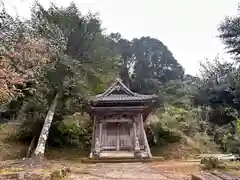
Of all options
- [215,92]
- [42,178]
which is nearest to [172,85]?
[215,92]

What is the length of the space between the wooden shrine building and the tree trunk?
2324 millimetres

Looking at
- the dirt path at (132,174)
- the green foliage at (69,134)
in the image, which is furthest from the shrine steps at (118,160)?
the dirt path at (132,174)

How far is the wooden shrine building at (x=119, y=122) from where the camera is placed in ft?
58.7

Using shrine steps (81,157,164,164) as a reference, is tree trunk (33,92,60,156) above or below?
above

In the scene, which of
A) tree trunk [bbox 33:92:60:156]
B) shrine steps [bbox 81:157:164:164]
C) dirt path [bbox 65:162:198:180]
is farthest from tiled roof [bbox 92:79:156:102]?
dirt path [bbox 65:162:198:180]

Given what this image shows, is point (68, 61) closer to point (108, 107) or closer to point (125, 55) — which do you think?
point (108, 107)

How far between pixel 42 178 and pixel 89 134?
14.6 meters

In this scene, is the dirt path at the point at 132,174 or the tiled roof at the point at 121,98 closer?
the dirt path at the point at 132,174

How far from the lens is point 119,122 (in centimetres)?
1878

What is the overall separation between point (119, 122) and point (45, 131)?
482 cm

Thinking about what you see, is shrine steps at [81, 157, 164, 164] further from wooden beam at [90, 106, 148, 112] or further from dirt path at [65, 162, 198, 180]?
dirt path at [65, 162, 198, 180]

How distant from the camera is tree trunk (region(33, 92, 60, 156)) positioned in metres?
15.8

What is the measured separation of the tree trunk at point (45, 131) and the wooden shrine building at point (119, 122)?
232 cm

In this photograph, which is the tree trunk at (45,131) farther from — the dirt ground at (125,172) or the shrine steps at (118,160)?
the dirt ground at (125,172)
